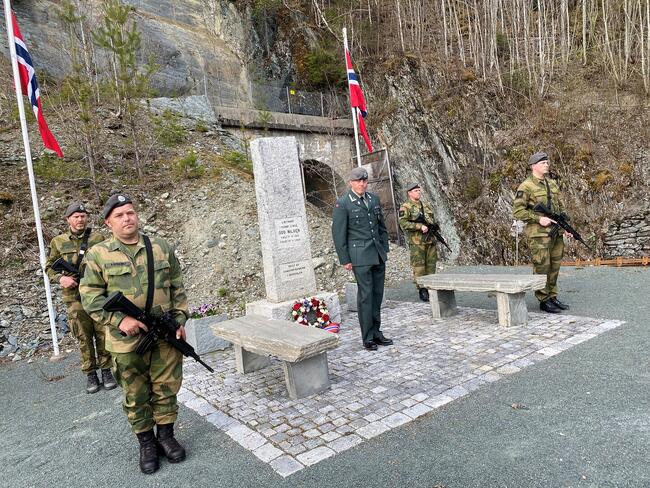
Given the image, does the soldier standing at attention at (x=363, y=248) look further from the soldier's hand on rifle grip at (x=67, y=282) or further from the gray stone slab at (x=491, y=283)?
the soldier's hand on rifle grip at (x=67, y=282)

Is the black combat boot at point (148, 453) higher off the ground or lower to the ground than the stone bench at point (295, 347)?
lower

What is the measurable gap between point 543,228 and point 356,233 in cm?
272

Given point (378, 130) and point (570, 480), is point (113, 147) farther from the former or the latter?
point (570, 480)

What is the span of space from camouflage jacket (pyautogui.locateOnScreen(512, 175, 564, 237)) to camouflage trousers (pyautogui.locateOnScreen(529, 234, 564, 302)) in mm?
126

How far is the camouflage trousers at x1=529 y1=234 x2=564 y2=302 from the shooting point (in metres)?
5.88

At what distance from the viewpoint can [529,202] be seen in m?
6.03

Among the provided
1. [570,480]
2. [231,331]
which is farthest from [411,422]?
[231,331]

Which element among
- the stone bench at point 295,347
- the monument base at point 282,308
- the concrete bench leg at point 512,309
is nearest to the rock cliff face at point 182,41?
the monument base at point 282,308

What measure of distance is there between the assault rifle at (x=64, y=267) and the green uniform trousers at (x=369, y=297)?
330cm

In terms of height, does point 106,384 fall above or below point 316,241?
below

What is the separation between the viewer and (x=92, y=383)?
4.95 metres

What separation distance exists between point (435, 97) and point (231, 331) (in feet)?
46.7

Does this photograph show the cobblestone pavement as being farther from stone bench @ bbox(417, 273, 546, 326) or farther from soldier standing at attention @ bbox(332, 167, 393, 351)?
soldier standing at attention @ bbox(332, 167, 393, 351)

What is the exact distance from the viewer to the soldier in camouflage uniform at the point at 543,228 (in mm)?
5859
